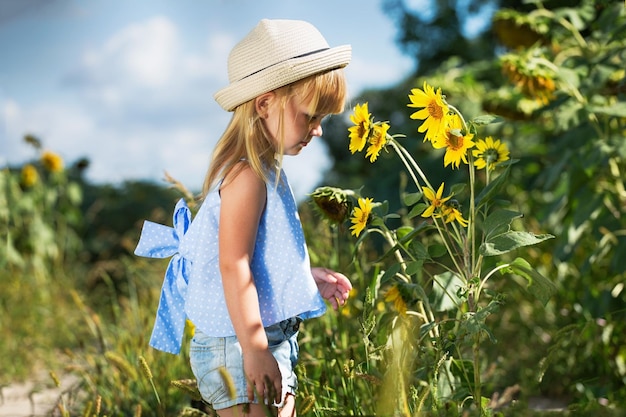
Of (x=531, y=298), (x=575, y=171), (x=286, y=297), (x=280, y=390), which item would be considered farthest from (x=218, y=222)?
(x=531, y=298)

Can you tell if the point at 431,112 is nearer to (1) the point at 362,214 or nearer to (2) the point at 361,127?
(2) the point at 361,127

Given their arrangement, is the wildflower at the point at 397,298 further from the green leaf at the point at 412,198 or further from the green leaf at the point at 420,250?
the green leaf at the point at 412,198

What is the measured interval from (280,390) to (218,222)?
38 centimetres

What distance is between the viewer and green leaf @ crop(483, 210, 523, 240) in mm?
1769

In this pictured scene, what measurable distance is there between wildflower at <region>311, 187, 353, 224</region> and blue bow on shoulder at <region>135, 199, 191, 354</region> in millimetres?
330

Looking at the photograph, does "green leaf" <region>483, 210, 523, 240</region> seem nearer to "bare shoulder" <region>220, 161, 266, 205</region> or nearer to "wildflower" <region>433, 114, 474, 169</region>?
"wildflower" <region>433, 114, 474, 169</region>

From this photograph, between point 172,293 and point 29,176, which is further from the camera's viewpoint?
point 29,176

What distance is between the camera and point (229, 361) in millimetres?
1749

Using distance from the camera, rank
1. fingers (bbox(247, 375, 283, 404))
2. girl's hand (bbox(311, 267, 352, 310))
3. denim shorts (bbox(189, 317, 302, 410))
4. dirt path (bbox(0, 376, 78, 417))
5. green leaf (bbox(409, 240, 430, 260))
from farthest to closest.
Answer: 1. dirt path (bbox(0, 376, 78, 417))
2. girl's hand (bbox(311, 267, 352, 310))
3. green leaf (bbox(409, 240, 430, 260))
4. denim shorts (bbox(189, 317, 302, 410))
5. fingers (bbox(247, 375, 283, 404))

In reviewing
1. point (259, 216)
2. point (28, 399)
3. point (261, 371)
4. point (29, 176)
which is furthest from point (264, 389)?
point (29, 176)

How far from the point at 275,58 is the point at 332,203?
356 millimetres

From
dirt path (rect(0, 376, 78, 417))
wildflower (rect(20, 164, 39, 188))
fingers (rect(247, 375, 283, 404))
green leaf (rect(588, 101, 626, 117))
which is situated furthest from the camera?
wildflower (rect(20, 164, 39, 188))

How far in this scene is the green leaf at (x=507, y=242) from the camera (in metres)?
1.71

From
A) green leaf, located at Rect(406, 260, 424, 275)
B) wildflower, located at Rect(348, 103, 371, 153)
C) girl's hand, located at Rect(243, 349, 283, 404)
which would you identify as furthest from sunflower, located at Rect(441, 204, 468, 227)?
girl's hand, located at Rect(243, 349, 283, 404)
